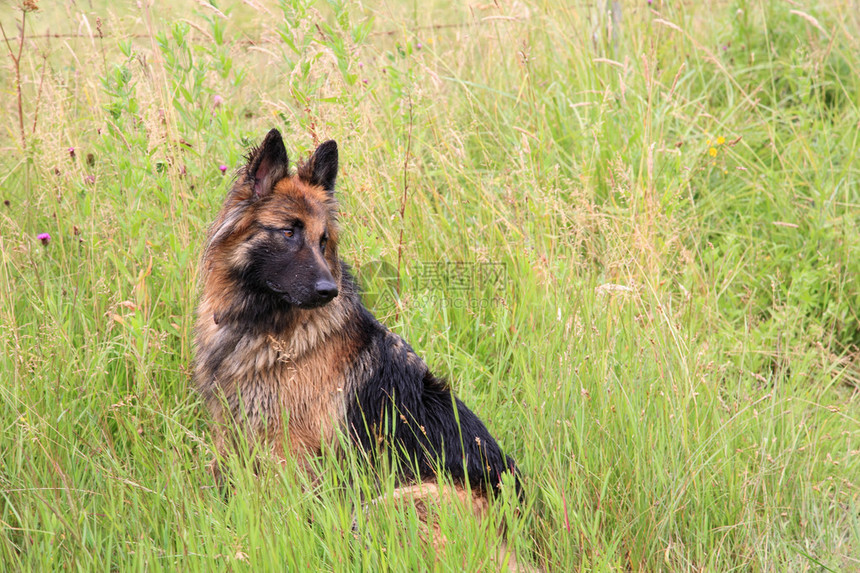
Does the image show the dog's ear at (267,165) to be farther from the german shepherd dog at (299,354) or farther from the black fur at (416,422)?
the black fur at (416,422)

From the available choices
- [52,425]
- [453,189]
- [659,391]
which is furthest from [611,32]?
[52,425]

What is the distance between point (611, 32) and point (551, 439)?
140 inches

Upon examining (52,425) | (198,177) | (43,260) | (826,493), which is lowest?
(826,493)

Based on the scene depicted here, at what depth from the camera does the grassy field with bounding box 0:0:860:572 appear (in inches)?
104

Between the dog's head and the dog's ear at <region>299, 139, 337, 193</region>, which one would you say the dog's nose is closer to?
the dog's head

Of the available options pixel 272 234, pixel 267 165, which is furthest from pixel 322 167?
pixel 272 234

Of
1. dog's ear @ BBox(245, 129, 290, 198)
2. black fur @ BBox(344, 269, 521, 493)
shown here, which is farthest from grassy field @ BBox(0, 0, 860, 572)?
dog's ear @ BBox(245, 129, 290, 198)

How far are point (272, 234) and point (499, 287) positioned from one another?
57.2 inches

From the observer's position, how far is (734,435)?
3.07 metres

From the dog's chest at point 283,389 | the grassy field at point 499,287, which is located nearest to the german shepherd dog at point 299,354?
the dog's chest at point 283,389

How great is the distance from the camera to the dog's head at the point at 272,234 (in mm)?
3064

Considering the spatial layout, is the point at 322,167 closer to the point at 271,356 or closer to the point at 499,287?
the point at 271,356

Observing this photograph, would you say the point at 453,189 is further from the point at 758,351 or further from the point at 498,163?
the point at 758,351

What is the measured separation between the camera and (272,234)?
314 cm
